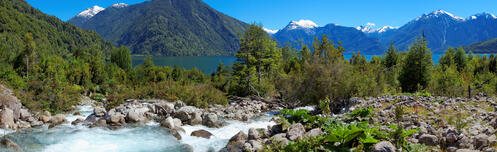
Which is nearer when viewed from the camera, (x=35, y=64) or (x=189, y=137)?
(x=189, y=137)

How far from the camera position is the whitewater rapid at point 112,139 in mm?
9914

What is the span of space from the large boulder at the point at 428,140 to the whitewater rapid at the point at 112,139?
20.7 feet

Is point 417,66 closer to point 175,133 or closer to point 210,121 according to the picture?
point 210,121

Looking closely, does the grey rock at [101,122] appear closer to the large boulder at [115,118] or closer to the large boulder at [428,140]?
the large boulder at [115,118]

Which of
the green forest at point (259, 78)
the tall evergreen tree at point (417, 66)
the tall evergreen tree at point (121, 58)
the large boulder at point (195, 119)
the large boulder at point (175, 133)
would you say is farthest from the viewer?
the tall evergreen tree at point (121, 58)

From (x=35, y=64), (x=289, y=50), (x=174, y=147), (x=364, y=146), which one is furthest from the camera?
(x=289, y=50)

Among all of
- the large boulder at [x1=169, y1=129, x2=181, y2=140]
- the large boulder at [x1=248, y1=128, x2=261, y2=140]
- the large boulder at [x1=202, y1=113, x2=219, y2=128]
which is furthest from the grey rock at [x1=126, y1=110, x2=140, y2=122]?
the large boulder at [x1=248, y1=128, x2=261, y2=140]

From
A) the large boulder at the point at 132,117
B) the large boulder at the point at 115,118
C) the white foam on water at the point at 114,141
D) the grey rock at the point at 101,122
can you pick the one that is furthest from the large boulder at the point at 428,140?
the grey rock at the point at 101,122

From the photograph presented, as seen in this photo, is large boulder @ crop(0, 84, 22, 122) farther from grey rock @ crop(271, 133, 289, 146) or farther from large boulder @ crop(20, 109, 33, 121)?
grey rock @ crop(271, 133, 289, 146)

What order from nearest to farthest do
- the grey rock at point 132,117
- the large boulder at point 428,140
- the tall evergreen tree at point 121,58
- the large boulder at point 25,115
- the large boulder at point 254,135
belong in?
the large boulder at point 428,140
the large boulder at point 254,135
the large boulder at point 25,115
the grey rock at point 132,117
the tall evergreen tree at point 121,58

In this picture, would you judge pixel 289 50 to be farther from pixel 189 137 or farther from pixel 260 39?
pixel 189 137

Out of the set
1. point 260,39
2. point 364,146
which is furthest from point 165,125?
point 260,39

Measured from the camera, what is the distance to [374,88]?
1662 centimetres

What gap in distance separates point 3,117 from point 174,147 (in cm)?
890
